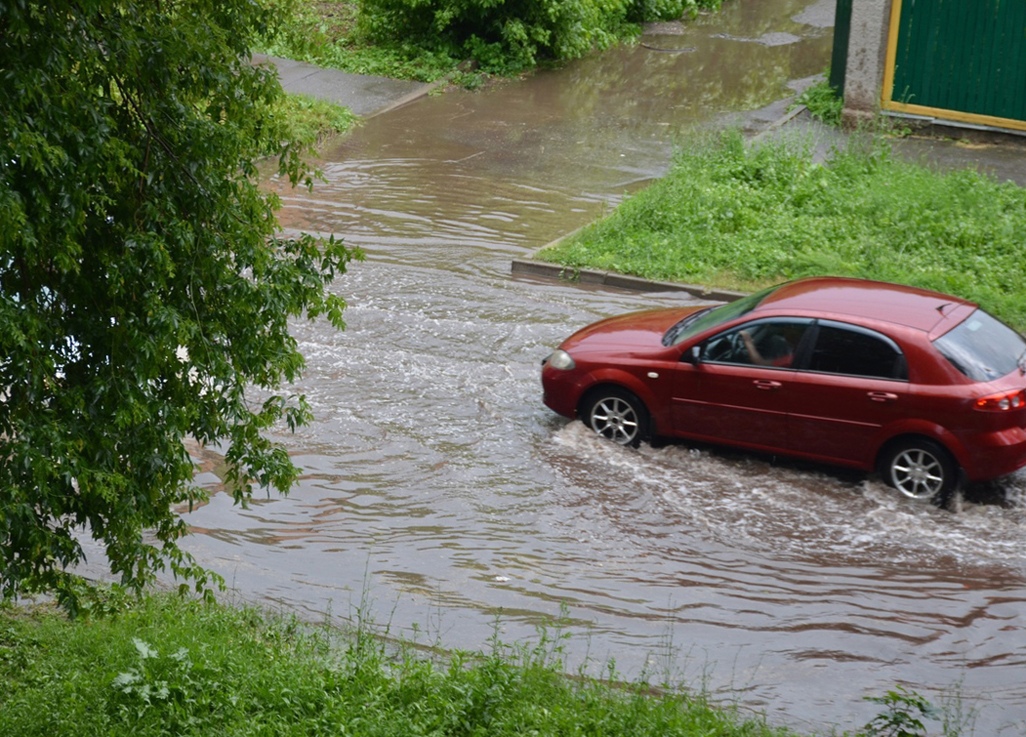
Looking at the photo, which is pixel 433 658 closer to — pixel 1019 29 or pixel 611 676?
pixel 611 676

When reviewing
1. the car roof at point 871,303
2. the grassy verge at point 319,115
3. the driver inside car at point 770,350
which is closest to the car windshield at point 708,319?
the car roof at point 871,303

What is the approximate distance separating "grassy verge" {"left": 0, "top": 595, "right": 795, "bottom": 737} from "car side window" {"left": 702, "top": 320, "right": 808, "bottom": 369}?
12.7 feet

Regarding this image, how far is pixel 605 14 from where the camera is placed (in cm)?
2747

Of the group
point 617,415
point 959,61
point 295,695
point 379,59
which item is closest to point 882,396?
point 617,415

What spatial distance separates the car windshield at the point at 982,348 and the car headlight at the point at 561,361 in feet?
10.7

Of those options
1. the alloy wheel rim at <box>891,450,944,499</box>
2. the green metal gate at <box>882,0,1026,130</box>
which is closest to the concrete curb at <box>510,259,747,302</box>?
the alloy wheel rim at <box>891,450,944,499</box>

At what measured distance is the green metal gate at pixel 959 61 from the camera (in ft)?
62.4

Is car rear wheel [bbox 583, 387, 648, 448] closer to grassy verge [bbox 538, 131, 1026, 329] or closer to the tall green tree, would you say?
grassy verge [bbox 538, 131, 1026, 329]

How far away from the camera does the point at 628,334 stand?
37.0 feet

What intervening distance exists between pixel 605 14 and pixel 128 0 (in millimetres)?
22687

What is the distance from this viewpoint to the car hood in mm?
11078

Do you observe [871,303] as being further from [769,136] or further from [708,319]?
[769,136]

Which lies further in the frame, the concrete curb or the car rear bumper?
the concrete curb

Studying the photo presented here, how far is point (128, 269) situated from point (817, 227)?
37.1 ft
